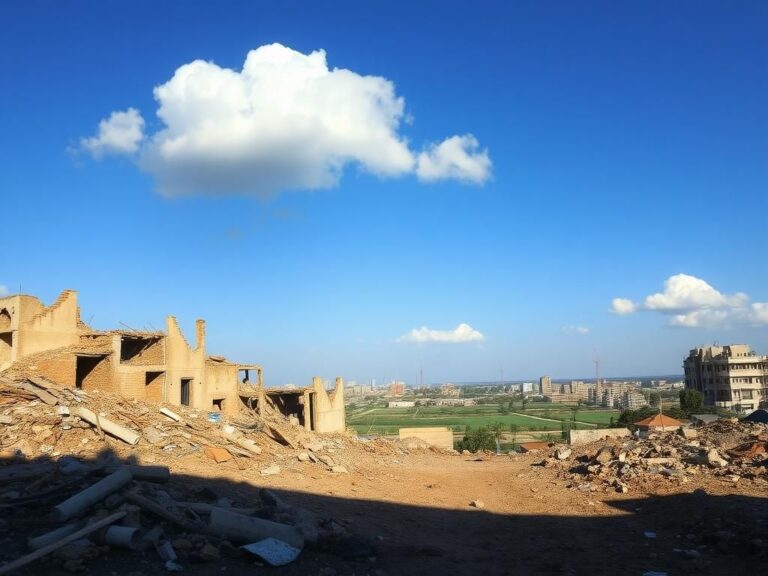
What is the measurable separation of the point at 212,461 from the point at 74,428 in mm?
3610

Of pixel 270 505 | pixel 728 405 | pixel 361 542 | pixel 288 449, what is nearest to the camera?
pixel 361 542

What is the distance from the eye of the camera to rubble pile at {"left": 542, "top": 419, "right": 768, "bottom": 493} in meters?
13.4

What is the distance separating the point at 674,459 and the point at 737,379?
2485 inches

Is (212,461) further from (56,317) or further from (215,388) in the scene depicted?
(215,388)

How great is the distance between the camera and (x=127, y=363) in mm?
22297

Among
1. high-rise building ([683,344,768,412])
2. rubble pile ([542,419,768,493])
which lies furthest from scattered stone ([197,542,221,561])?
high-rise building ([683,344,768,412])

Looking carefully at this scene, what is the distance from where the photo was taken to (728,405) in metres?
67.2

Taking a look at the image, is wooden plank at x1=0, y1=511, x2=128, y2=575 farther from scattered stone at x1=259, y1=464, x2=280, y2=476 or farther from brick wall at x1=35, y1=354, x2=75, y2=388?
brick wall at x1=35, y1=354, x2=75, y2=388

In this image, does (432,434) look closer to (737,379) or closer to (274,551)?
(274,551)

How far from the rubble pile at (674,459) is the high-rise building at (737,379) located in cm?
5616

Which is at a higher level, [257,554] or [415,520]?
[257,554]

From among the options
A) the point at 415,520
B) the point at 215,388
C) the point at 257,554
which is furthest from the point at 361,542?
the point at 215,388

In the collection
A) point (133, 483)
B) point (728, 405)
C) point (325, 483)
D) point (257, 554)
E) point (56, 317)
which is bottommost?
point (728, 405)

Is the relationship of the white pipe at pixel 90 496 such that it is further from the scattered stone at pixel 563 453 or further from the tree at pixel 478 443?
the tree at pixel 478 443
